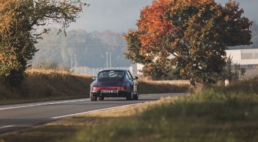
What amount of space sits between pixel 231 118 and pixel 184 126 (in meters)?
1.23

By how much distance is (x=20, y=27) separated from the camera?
36.6 metres

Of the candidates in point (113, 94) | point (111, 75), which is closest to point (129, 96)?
point (113, 94)

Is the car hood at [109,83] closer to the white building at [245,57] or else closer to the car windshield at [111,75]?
the car windshield at [111,75]

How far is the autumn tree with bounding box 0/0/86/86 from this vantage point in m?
35.9

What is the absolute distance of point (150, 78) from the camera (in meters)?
→ 70.3

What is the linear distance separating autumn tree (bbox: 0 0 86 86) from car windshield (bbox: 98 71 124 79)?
800 centimetres

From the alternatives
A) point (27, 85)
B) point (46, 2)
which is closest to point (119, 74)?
point (46, 2)

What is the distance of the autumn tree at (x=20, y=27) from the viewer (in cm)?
3594

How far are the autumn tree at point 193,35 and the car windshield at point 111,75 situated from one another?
2705 cm

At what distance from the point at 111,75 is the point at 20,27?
29.7 feet

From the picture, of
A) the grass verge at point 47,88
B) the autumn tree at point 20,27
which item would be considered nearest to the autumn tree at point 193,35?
the grass verge at point 47,88

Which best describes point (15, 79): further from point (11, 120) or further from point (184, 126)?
point (184, 126)

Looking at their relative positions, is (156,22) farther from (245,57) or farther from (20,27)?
(245,57)

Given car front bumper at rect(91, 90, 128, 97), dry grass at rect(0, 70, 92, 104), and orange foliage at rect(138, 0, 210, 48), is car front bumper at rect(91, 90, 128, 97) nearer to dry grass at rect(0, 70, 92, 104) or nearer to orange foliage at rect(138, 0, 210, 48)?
dry grass at rect(0, 70, 92, 104)
